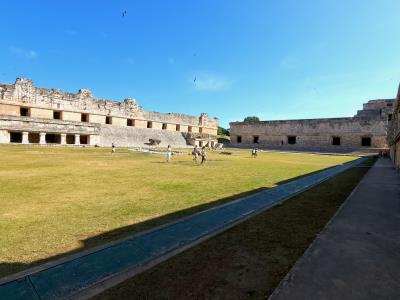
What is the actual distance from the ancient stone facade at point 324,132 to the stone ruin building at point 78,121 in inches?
395

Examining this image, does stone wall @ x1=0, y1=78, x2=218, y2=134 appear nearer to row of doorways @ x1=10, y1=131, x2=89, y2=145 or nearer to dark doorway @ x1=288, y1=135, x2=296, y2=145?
row of doorways @ x1=10, y1=131, x2=89, y2=145

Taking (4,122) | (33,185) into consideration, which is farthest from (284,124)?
(33,185)

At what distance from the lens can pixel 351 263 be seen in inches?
122

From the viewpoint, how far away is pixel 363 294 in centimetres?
243

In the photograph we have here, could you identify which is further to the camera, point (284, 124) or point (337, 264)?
point (284, 124)

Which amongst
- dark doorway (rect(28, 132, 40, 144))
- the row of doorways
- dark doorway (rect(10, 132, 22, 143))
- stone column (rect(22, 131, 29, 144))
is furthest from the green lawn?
dark doorway (rect(10, 132, 22, 143))

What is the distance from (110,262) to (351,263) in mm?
3030

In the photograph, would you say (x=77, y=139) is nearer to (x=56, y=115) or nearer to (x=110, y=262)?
(x=56, y=115)

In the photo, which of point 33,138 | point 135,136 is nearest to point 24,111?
point 33,138

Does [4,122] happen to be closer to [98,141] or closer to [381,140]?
[98,141]

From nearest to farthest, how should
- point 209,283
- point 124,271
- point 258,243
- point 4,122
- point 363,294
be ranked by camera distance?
point 363,294, point 209,283, point 124,271, point 258,243, point 4,122

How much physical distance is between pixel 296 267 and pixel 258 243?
0.86 meters

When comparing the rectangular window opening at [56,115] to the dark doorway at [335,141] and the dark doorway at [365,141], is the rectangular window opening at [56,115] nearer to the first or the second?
the dark doorway at [335,141]

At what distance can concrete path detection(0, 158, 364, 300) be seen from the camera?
2.46 meters
